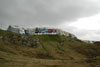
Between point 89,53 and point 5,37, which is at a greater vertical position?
point 5,37

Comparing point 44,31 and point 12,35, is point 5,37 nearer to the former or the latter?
point 12,35

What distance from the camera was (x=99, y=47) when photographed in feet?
432

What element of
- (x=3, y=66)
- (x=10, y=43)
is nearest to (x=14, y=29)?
(x=10, y=43)

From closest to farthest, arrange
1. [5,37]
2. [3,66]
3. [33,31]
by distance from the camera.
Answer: [3,66] → [5,37] → [33,31]

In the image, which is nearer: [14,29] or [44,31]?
[14,29]

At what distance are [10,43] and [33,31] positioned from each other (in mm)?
77368

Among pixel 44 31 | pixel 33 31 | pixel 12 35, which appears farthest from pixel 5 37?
pixel 44 31

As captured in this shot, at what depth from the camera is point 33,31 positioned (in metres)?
194

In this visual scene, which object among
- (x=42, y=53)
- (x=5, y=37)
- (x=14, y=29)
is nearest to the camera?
(x=42, y=53)

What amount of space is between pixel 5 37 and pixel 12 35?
9361 mm

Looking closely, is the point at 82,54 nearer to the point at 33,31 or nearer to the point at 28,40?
the point at 28,40

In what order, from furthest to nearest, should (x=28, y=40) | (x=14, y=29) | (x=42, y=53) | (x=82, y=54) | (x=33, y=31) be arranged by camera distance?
(x=33, y=31) < (x=14, y=29) < (x=28, y=40) < (x=82, y=54) < (x=42, y=53)

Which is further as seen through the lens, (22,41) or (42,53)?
(22,41)

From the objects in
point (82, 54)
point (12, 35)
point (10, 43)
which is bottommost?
point (82, 54)
